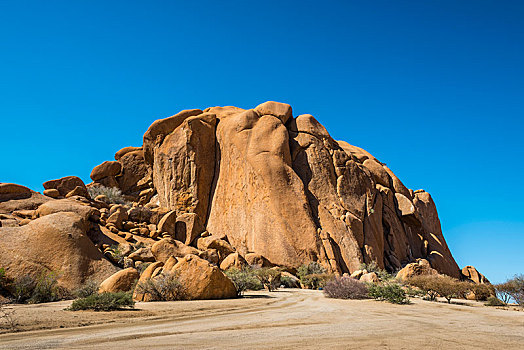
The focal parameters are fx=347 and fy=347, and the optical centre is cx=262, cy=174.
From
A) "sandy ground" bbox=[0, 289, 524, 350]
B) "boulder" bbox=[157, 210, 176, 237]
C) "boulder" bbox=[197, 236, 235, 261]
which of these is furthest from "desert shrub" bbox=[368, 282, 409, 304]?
"boulder" bbox=[157, 210, 176, 237]

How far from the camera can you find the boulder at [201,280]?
1202 centimetres

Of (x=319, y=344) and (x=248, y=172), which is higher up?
(x=248, y=172)

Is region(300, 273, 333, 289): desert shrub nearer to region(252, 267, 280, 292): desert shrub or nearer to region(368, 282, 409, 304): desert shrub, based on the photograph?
region(252, 267, 280, 292): desert shrub

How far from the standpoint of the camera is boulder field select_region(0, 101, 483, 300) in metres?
24.5

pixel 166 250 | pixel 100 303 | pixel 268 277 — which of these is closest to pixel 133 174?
pixel 166 250

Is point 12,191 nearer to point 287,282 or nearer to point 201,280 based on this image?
point 201,280

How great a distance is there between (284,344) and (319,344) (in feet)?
1.52

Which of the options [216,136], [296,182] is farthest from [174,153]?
[296,182]

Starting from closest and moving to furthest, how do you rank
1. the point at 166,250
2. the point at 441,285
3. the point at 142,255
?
the point at 441,285, the point at 142,255, the point at 166,250

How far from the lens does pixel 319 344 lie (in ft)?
15.0

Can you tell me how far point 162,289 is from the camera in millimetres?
11641

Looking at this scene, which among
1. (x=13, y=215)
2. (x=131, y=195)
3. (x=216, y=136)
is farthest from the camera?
(x=131, y=195)

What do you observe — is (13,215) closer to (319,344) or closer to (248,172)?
(248,172)

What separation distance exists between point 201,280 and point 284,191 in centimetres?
2030
